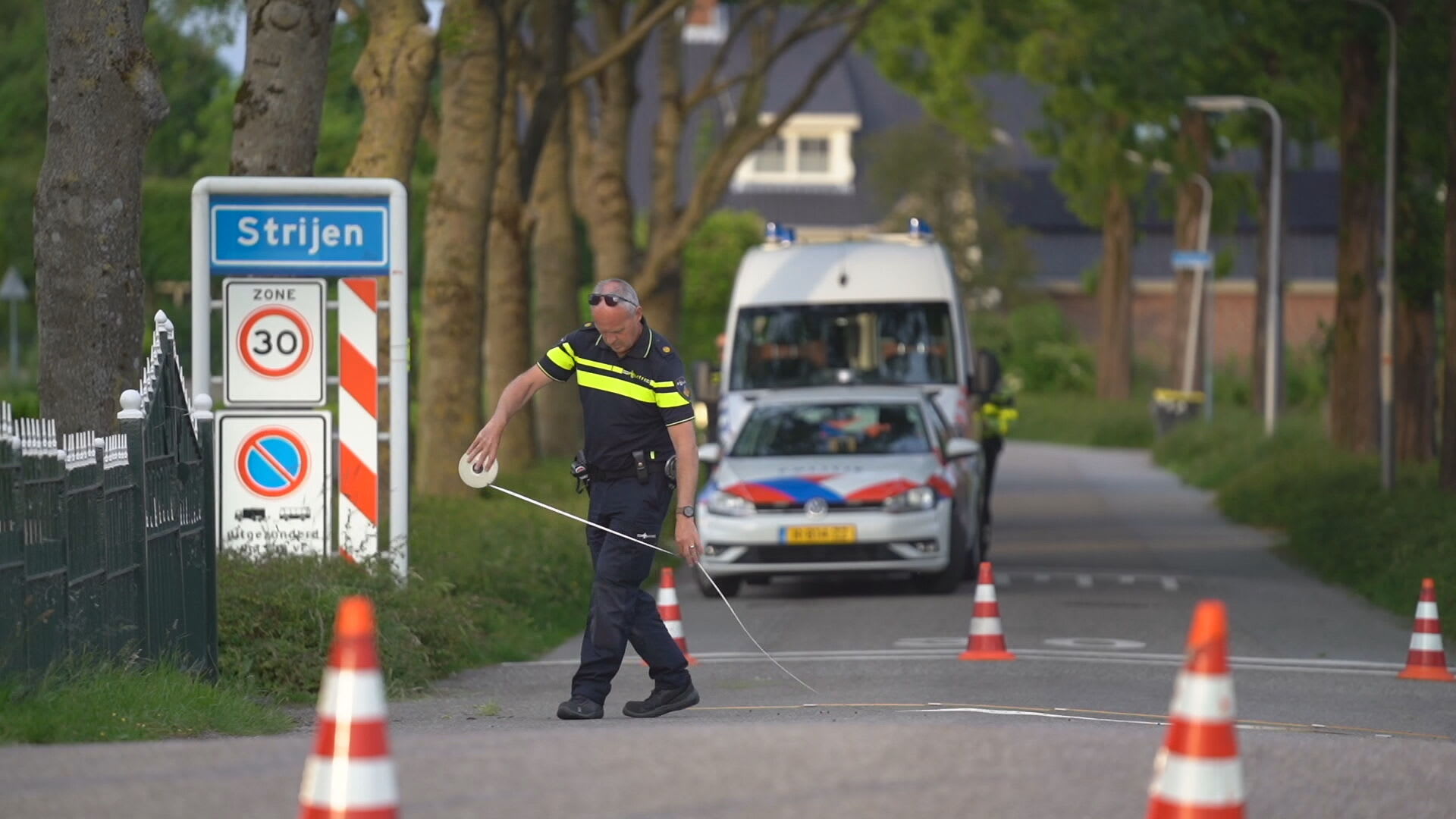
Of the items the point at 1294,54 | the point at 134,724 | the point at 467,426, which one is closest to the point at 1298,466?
the point at 1294,54

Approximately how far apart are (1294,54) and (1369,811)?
25.5 metres

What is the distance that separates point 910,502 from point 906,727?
1083 cm

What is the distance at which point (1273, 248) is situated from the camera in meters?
37.8

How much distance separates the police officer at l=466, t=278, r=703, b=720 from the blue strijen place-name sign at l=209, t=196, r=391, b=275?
383cm

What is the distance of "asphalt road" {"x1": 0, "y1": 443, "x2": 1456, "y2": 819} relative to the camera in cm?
694

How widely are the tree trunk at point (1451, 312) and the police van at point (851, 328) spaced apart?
4279 mm

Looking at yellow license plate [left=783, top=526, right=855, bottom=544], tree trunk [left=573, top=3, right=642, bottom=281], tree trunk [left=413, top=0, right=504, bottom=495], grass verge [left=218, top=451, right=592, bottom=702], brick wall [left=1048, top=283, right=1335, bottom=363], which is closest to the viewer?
grass verge [left=218, top=451, right=592, bottom=702]

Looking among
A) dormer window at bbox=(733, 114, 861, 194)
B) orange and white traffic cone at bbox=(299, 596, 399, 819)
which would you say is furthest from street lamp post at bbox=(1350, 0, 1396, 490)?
dormer window at bbox=(733, 114, 861, 194)

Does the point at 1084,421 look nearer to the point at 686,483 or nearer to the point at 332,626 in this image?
the point at 332,626

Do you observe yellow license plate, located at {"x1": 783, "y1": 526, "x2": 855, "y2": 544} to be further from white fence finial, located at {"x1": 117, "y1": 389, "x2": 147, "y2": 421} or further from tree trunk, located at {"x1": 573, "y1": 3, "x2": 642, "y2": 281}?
tree trunk, located at {"x1": 573, "y1": 3, "x2": 642, "y2": 281}

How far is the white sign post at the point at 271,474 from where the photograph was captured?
46.8 ft

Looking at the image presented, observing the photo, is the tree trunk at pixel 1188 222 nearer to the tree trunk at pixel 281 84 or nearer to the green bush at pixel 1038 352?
the green bush at pixel 1038 352

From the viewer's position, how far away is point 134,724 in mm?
9250

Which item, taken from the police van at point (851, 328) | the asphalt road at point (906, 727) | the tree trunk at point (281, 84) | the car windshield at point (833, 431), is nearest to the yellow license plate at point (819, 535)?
the asphalt road at point (906, 727)
